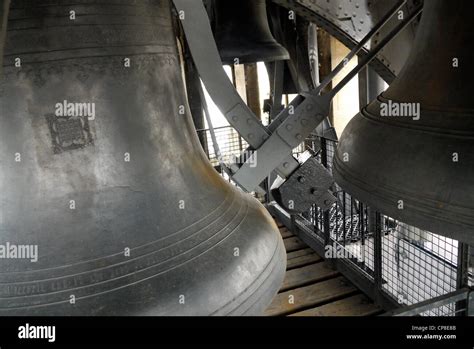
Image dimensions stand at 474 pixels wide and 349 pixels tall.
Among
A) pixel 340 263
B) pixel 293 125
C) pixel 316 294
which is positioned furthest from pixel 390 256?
pixel 293 125

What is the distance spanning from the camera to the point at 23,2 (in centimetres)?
101

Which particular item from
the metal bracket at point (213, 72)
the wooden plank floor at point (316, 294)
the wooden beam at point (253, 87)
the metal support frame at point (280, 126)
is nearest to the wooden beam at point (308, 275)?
the wooden plank floor at point (316, 294)

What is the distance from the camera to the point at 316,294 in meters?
3.67

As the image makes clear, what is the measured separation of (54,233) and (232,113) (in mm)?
731

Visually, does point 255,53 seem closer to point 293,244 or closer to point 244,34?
point 244,34

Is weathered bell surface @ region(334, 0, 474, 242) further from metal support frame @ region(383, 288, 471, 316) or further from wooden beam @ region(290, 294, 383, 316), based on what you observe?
wooden beam @ region(290, 294, 383, 316)

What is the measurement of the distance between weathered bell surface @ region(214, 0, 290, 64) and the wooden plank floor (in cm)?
173

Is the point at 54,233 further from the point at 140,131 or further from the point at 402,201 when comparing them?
the point at 402,201

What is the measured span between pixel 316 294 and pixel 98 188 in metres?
2.88

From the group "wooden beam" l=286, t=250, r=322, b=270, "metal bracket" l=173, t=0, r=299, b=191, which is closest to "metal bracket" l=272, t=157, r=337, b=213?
"metal bracket" l=173, t=0, r=299, b=191

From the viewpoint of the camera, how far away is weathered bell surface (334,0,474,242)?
93 cm

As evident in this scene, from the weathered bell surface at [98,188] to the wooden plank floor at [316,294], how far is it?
7.92 ft

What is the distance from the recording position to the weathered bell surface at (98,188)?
3.31ft
